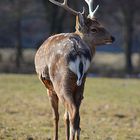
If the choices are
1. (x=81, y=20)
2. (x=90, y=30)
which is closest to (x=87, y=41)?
(x=90, y=30)

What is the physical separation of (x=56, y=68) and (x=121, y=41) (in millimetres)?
39396

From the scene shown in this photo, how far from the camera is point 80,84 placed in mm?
8094

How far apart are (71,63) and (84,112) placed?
29.8 feet

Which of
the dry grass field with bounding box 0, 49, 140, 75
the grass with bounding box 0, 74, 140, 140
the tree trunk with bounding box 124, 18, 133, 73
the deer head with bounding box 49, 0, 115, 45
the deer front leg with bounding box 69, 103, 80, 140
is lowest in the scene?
the dry grass field with bounding box 0, 49, 140, 75

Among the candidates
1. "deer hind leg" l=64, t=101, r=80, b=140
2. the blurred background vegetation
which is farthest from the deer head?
the blurred background vegetation

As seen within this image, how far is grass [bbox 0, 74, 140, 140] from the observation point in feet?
39.6

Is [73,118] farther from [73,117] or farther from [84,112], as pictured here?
[84,112]

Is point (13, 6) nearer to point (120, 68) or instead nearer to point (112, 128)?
point (120, 68)

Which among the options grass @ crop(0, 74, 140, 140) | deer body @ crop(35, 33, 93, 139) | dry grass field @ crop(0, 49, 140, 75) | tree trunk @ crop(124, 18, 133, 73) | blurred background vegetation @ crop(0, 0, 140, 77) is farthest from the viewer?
tree trunk @ crop(124, 18, 133, 73)

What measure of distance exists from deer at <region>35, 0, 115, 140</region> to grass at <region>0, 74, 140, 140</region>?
87.6 inches

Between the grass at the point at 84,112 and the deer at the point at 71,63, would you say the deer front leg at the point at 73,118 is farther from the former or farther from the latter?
the grass at the point at 84,112

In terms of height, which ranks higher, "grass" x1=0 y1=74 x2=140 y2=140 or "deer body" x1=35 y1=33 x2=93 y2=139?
"deer body" x1=35 y1=33 x2=93 y2=139

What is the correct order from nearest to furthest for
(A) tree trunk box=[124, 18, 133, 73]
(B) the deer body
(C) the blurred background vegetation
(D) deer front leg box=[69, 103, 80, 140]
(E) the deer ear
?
(D) deer front leg box=[69, 103, 80, 140]
(B) the deer body
(E) the deer ear
(C) the blurred background vegetation
(A) tree trunk box=[124, 18, 133, 73]

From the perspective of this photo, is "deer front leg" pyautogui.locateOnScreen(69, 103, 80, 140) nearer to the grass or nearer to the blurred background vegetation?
the grass
